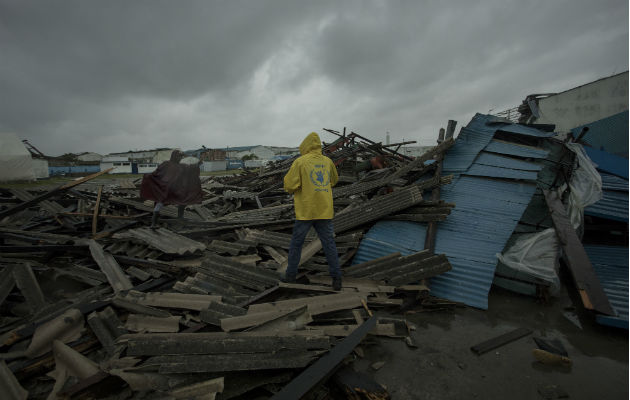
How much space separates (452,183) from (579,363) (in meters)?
4.10

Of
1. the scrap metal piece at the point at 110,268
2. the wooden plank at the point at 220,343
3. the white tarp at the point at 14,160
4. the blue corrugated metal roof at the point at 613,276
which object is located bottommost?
the blue corrugated metal roof at the point at 613,276

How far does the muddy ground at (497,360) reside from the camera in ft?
7.97

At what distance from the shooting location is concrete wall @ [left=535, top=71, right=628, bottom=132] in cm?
1426

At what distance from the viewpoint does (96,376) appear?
2207mm

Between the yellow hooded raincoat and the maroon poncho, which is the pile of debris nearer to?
the maroon poncho

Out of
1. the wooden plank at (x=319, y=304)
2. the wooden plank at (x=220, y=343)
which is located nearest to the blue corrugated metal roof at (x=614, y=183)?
the wooden plank at (x=319, y=304)

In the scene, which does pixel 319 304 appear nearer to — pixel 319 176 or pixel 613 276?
pixel 319 176

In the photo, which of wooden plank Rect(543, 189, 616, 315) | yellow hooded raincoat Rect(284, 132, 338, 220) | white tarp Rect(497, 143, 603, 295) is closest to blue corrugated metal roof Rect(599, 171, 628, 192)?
white tarp Rect(497, 143, 603, 295)

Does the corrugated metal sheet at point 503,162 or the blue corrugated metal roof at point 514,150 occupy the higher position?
the blue corrugated metal roof at point 514,150

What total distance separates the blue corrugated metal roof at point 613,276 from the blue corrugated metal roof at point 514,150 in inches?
97.8

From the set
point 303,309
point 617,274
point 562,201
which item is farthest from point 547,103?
point 303,309

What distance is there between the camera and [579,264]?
3848 mm

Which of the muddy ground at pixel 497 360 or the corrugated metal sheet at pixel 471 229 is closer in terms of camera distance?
the muddy ground at pixel 497 360

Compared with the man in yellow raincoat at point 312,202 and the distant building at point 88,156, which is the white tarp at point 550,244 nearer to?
the man in yellow raincoat at point 312,202
